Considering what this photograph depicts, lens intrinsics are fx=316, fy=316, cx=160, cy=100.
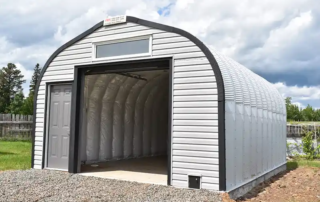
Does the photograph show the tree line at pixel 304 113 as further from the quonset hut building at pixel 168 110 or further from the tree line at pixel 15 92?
the quonset hut building at pixel 168 110

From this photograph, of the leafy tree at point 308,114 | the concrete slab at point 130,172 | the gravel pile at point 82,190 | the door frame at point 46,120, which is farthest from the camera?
the leafy tree at point 308,114

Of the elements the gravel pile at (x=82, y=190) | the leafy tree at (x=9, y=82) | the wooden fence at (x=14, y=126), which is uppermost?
the leafy tree at (x=9, y=82)

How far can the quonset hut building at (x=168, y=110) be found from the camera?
571 cm

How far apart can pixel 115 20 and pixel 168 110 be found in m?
2.32

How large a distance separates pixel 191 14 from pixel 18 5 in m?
4.00

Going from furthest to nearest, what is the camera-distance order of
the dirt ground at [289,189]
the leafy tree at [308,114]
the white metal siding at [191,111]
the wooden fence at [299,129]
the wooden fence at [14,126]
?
the leafy tree at [308,114] → the wooden fence at [14,126] → the wooden fence at [299,129] → the dirt ground at [289,189] → the white metal siding at [191,111]

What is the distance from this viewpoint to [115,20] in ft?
23.1

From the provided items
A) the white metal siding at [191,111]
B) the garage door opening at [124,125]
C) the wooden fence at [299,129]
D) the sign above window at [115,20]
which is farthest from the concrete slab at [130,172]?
the wooden fence at [299,129]

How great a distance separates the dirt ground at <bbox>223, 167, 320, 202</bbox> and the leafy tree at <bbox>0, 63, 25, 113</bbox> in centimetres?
3781

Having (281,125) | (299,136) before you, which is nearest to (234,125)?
(281,125)

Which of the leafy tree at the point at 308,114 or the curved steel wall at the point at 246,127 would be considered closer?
the curved steel wall at the point at 246,127

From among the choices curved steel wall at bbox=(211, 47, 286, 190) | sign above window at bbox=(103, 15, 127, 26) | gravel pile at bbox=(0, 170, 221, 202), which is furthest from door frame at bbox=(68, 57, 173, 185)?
curved steel wall at bbox=(211, 47, 286, 190)

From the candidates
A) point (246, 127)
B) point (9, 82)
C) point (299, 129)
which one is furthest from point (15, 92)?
point (246, 127)

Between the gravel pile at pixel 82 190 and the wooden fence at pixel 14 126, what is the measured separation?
434 inches
